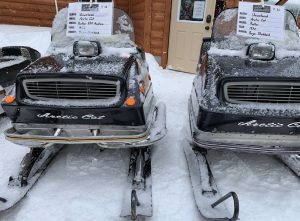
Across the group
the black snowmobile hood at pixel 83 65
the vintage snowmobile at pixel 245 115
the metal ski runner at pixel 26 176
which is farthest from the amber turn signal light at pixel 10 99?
the vintage snowmobile at pixel 245 115

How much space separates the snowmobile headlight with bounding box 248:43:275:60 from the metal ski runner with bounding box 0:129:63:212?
2323 millimetres

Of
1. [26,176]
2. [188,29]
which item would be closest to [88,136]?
[26,176]

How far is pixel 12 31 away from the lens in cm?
964

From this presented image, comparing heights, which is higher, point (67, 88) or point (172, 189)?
point (67, 88)

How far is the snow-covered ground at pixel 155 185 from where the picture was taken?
9.32 feet

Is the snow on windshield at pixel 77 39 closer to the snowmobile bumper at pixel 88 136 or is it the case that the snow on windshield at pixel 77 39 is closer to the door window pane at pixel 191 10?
the snowmobile bumper at pixel 88 136

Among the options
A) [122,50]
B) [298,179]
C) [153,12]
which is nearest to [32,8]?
[153,12]

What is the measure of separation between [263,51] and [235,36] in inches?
27.7

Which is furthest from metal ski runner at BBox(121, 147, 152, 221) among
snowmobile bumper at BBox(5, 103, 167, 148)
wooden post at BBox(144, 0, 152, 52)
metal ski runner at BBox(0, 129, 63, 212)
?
wooden post at BBox(144, 0, 152, 52)

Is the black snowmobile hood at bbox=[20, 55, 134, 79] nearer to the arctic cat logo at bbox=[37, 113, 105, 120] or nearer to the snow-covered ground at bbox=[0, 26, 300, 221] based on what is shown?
the arctic cat logo at bbox=[37, 113, 105, 120]

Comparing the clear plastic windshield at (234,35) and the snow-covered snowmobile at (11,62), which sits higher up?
the clear plastic windshield at (234,35)

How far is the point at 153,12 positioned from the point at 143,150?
5.31 metres

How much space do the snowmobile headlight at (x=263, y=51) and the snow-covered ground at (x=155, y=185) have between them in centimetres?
129

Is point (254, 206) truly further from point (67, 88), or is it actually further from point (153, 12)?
point (153, 12)
